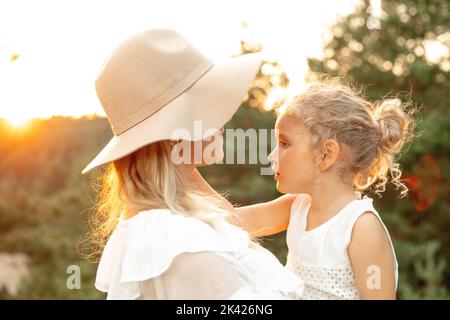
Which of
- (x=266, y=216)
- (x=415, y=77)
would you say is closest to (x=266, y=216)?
(x=266, y=216)

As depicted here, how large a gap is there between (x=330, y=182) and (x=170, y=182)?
63 centimetres

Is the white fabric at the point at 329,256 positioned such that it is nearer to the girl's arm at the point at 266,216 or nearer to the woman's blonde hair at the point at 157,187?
the girl's arm at the point at 266,216

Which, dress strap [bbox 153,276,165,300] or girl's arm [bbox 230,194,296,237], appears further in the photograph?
girl's arm [bbox 230,194,296,237]

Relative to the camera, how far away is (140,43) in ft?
4.97

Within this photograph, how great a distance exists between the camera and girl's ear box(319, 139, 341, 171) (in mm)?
1935

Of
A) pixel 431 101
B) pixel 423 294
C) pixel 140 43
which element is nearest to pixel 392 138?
pixel 140 43

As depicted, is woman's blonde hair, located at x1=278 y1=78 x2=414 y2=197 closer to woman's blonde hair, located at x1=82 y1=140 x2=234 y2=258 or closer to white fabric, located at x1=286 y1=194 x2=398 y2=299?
white fabric, located at x1=286 y1=194 x2=398 y2=299

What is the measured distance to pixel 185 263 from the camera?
51.4 inches

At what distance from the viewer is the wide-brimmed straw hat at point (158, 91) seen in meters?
1.49

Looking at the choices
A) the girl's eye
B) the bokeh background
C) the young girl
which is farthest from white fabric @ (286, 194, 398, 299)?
the bokeh background

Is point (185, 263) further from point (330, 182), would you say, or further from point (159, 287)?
point (330, 182)

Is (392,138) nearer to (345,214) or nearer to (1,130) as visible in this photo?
(345,214)

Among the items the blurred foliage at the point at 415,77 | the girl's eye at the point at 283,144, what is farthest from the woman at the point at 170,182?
the blurred foliage at the point at 415,77
